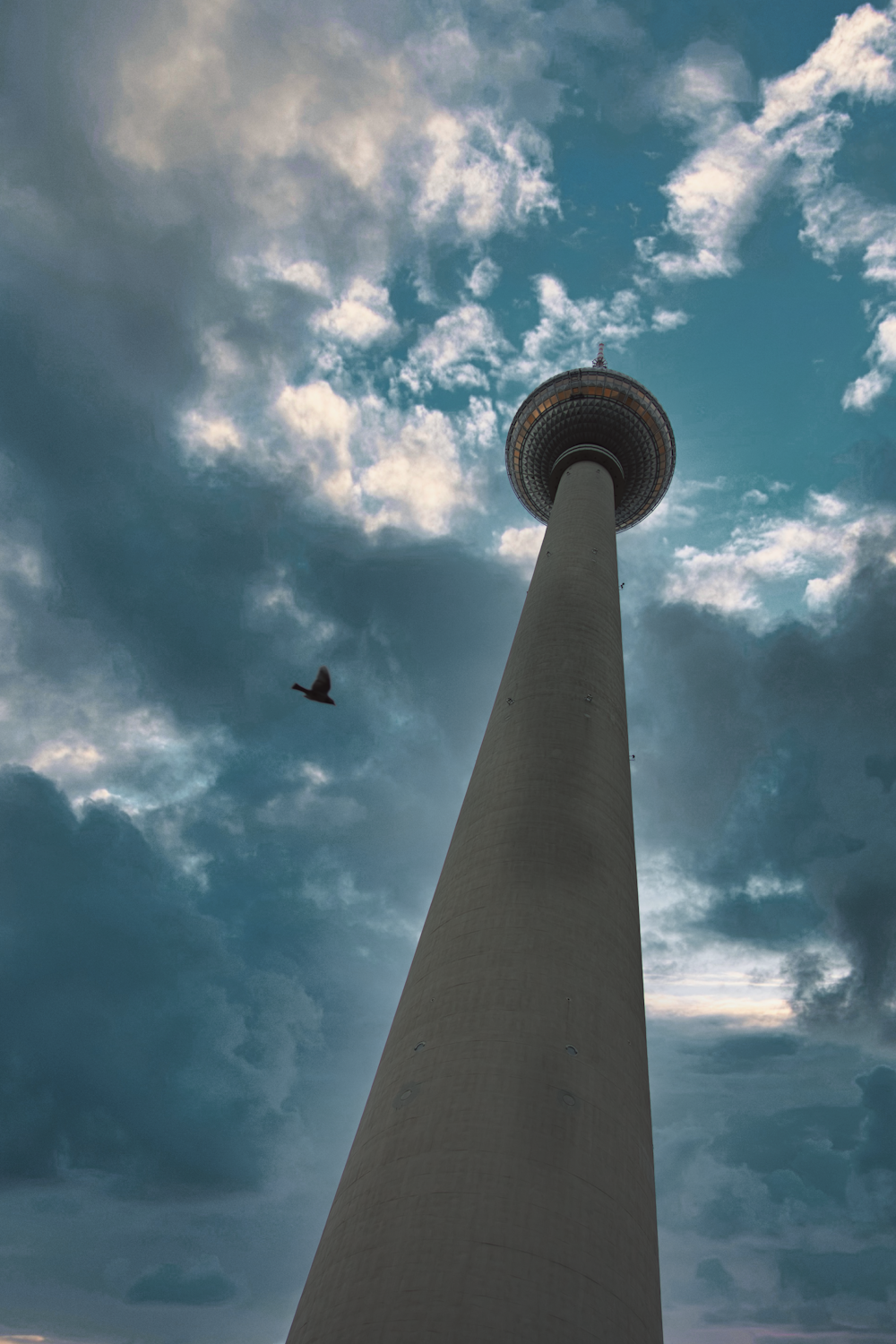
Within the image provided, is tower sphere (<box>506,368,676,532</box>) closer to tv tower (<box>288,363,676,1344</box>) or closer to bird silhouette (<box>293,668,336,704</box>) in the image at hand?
tv tower (<box>288,363,676,1344</box>)

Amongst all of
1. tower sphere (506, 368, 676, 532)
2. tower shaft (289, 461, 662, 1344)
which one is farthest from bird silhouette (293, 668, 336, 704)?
tower sphere (506, 368, 676, 532)

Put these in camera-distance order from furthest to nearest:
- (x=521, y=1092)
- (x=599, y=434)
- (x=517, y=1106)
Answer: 1. (x=599, y=434)
2. (x=521, y=1092)
3. (x=517, y=1106)

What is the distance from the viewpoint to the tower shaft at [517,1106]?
18859 millimetres

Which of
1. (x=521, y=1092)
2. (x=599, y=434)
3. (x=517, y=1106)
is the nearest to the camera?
(x=517, y=1106)

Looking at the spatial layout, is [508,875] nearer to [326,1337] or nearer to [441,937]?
[441,937]

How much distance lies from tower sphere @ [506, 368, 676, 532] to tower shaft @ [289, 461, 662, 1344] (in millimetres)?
42807

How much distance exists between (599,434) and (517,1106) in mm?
62260

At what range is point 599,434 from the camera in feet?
238

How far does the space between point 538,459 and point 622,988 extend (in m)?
58.5

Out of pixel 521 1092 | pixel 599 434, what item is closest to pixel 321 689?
pixel 521 1092

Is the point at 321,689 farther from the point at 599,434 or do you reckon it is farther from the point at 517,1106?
the point at 599,434

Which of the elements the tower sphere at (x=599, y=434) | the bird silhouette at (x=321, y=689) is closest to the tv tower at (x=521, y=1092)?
the bird silhouette at (x=321, y=689)

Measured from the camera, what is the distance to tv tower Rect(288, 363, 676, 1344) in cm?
1891

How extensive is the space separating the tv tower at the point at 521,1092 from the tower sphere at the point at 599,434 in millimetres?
37955
